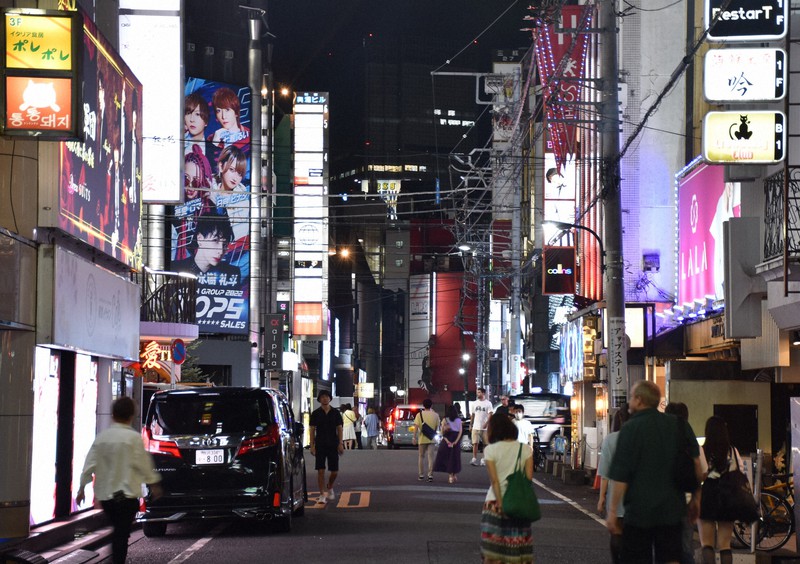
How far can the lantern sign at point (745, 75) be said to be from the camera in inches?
724

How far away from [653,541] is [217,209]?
4808 cm

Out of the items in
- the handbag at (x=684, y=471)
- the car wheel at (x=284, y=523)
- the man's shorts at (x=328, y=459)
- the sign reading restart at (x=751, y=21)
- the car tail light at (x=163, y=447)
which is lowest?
the car wheel at (x=284, y=523)

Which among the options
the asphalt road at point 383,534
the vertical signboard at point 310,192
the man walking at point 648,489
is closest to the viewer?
the man walking at point 648,489

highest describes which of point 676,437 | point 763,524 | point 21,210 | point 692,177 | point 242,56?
point 242,56

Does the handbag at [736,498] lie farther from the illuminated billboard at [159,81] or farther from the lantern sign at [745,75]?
the illuminated billboard at [159,81]

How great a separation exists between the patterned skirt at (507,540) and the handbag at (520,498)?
0.07 meters

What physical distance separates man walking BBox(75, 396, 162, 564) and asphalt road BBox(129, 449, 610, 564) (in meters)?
2.18

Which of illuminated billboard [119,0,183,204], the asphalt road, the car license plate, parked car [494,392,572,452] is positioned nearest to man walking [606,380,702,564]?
the asphalt road

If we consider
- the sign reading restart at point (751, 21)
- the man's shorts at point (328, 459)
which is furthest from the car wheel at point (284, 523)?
the sign reading restart at point (751, 21)

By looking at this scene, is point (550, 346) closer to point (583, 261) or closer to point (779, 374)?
point (583, 261)

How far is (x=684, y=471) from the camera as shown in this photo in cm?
872

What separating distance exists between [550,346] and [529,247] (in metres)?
5.65

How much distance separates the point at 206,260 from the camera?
5481 centimetres

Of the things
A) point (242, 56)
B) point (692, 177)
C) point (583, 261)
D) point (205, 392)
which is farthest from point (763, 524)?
point (242, 56)
